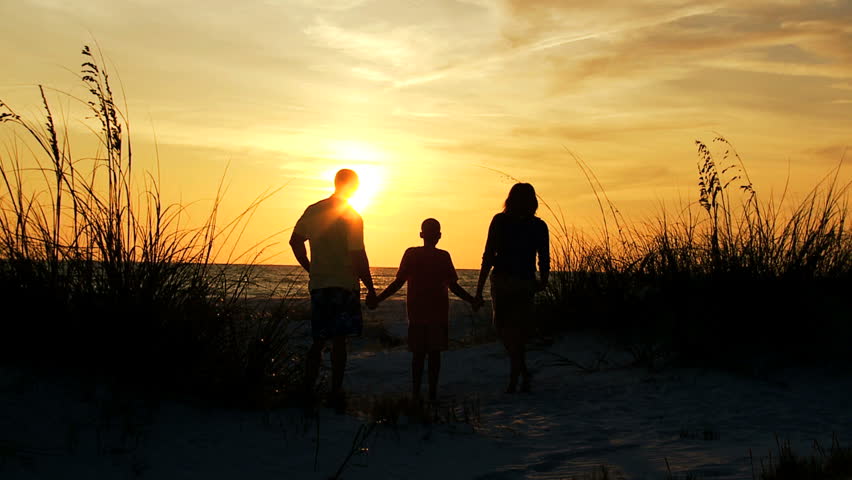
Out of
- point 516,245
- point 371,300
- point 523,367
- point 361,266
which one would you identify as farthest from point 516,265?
point 361,266

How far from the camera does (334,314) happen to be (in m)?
6.35

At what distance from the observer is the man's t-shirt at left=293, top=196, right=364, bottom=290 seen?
6.43 metres

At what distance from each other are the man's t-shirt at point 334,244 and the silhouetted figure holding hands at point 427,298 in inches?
27.1

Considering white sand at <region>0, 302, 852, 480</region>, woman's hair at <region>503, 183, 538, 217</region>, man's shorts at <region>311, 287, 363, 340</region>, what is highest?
woman's hair at <region>503, 183, 538, 217</region>

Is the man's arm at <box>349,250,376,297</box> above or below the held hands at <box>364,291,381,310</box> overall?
above

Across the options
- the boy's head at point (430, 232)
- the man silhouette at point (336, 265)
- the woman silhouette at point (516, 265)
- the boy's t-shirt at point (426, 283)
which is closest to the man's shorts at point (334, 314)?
the man silhouette at point (336, 265)

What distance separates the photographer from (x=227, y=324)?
5.51m

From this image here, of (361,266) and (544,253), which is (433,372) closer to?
(361,266)

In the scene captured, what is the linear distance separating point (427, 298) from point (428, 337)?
0.38 meters

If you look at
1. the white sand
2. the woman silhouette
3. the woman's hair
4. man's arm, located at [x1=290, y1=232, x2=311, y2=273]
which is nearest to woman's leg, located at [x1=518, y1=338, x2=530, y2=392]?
the woman silhouette

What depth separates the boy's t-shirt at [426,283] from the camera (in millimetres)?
7082

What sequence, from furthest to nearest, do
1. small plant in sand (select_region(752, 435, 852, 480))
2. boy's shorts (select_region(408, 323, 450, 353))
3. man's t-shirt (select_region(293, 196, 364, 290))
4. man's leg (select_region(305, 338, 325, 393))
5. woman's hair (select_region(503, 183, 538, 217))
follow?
woman's hair (select_region(503, 183, 538, 217))
boy's shorts (select_region(408, 323, 450, 353))
man's t-shirt (select_region(293, 196, 364, 290))
man's leg (select_region(305, 338, 325, 393))
small plant in sand (select_region(752, 435, 852, 480))

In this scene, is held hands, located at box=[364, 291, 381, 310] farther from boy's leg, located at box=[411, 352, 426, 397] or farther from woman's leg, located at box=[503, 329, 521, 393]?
woman's leg, located at box=[503, 329, 521, 393]

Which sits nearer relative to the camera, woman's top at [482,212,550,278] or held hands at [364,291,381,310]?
held hands at [364,291,381,310]
